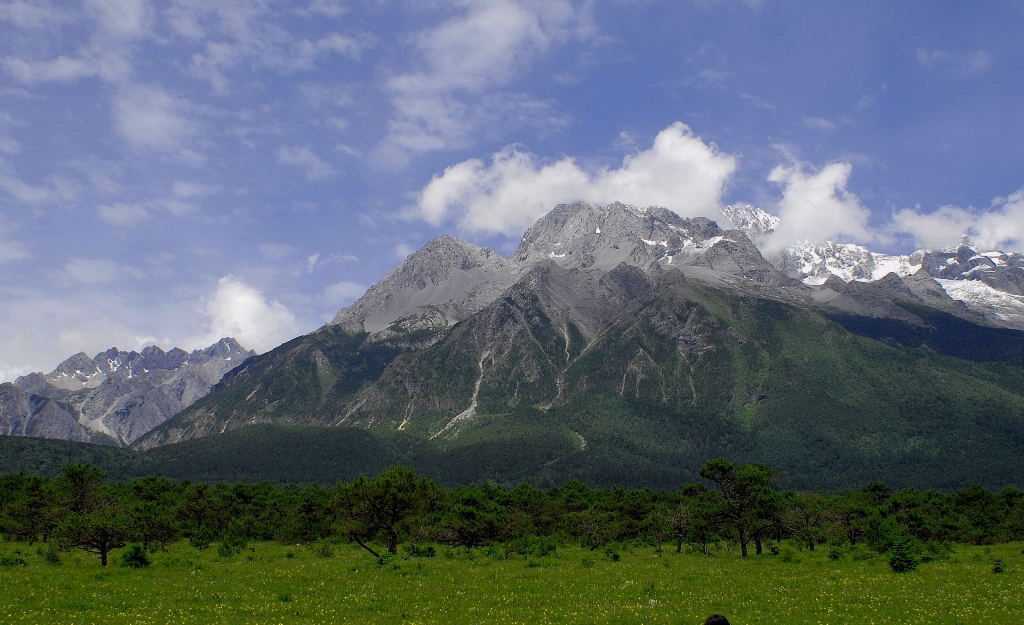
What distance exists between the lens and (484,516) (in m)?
76.1

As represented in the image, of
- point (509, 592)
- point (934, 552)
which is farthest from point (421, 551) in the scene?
point (934, 552)

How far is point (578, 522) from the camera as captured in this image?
96.7 meters

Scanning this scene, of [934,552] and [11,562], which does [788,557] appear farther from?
[11,562]

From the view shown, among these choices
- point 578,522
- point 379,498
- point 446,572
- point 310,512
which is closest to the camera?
point 446,572

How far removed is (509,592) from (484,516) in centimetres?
3870

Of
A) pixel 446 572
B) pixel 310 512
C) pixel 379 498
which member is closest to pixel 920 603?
pixel 446 572

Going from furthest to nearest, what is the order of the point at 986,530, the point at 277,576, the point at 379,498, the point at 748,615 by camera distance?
1. the point at 986,530
2. the point at 379,498
3. the point at 277,576
4. the point at 748,615

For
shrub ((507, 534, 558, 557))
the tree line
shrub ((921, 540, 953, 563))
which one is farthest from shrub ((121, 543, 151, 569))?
shrub ((921, 540, 953, 563))

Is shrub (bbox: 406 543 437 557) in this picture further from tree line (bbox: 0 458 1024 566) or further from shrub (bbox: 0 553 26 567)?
shrub (bbox: 0 553 26 567)

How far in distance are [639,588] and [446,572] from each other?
1544 cm

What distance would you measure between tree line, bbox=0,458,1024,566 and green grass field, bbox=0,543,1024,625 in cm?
759

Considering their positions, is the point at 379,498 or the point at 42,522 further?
the point at 42,522

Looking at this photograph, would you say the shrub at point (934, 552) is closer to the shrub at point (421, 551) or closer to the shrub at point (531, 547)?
the shrub at point (531, 547)

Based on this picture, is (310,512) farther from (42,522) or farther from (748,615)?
(748,615)
